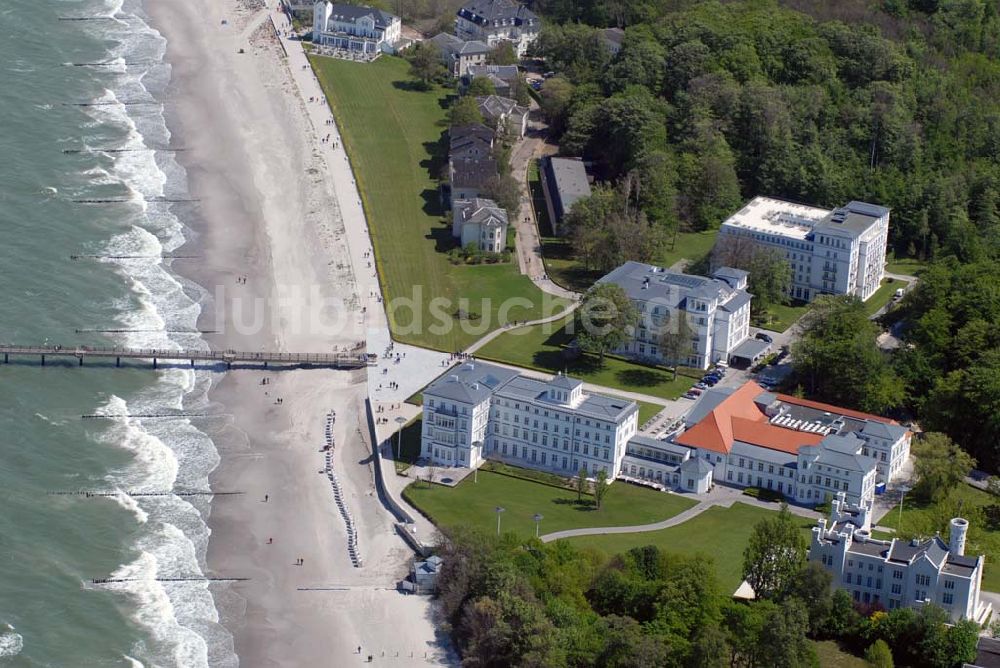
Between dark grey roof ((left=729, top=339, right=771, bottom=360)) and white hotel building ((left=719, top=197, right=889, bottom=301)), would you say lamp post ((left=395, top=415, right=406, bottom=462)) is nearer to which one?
dark grey roof ((left=729, top=339, right=771, bottom=360))

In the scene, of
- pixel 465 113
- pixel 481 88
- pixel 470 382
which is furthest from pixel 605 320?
pixel 481 88

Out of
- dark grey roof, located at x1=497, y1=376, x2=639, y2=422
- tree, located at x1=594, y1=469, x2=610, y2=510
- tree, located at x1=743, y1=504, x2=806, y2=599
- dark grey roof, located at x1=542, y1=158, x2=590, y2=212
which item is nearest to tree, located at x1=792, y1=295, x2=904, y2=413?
dark grey roof, located at x1=497, y1=376, x2=639, y2=422

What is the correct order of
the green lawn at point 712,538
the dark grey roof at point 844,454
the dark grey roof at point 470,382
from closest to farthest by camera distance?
the green lawn at point 712,538 → the dark grey roof at point 844,454 → the dark grey roof at point 470,382

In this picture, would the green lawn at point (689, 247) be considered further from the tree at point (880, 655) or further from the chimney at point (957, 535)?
the tree at point (880, 655)

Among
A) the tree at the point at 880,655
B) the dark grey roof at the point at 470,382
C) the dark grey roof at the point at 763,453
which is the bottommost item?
the tree at the point at 880,655

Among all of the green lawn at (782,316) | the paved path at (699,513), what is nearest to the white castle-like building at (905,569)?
the paved path at (699,513)

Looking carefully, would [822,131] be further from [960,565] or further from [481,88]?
[960,565]

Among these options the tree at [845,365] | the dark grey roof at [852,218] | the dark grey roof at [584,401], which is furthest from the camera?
the dark grey roof at [852,218]
